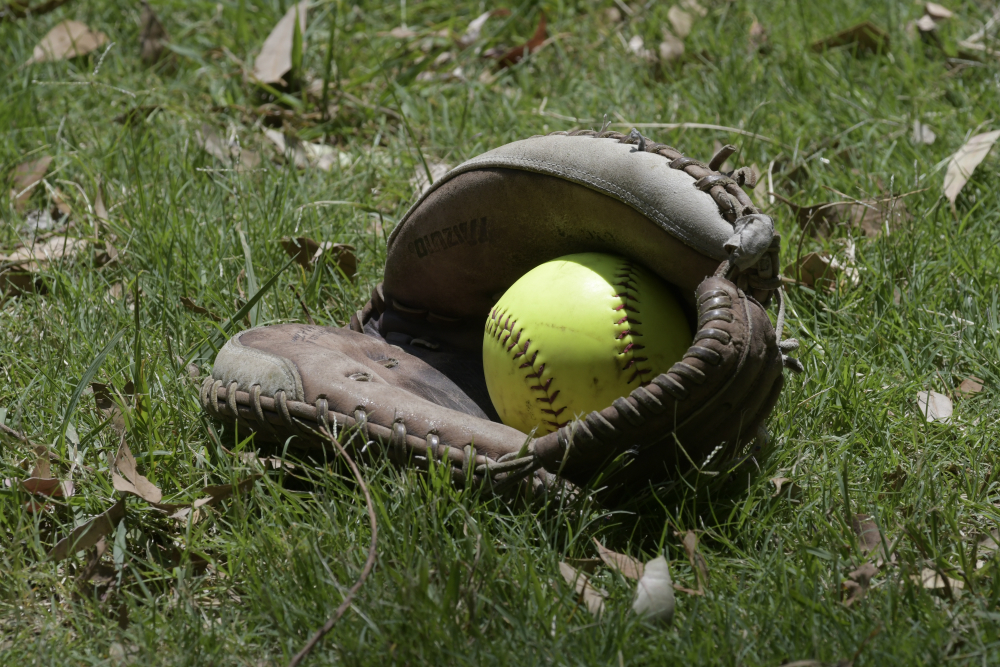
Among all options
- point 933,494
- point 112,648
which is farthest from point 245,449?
point 933,494

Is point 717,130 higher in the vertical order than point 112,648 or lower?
higher

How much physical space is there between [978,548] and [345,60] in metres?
3.16

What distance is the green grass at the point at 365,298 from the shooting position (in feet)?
5.41

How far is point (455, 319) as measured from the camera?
2.68 meters

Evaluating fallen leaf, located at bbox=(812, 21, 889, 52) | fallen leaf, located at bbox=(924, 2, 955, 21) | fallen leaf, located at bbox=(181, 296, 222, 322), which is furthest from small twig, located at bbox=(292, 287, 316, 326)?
fallen leaf, located at bbox=(924, 2, 955, 21)

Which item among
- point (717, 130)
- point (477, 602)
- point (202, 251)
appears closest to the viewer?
point (477, 602)

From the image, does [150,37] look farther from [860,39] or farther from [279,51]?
[860,39]

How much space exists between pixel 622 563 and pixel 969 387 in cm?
117

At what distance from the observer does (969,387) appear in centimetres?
241

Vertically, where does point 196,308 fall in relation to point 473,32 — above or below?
below

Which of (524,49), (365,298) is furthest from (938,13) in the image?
(365,298)

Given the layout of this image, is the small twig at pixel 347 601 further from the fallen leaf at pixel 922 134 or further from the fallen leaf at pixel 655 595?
the fallen leaf at pixel 922 134

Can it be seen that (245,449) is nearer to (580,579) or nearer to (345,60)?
(580,579)

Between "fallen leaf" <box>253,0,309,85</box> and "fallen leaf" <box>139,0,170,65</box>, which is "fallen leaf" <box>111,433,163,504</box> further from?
"fallen leaf" <box>139,0,170,65</box>
